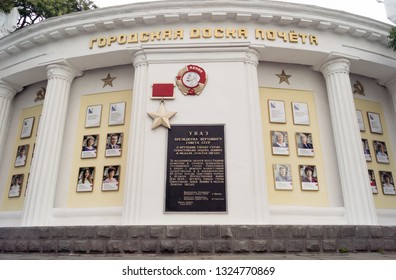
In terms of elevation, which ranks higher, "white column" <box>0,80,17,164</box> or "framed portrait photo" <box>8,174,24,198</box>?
"white column" <box>0,80,17,164</box>

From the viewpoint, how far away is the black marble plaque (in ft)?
25.7

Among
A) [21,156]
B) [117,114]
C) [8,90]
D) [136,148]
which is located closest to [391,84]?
[136,148]

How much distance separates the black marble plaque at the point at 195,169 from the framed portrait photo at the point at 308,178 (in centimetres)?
266

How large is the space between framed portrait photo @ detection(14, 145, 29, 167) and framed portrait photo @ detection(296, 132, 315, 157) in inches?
371

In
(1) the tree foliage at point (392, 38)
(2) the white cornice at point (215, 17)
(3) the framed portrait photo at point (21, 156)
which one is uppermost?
(2) the white cornice at point (215, 17)

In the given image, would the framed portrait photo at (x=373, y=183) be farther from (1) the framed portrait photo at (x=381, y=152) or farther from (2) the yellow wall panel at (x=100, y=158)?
(2) the yellow wall panel at (x=100, y=158)

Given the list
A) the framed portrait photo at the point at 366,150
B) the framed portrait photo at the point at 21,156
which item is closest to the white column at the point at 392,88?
the framed portrait photo at the point at 366,150

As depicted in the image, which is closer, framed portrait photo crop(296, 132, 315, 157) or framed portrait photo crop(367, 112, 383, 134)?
framed portrait photo crop(296, 132, 315, 157)

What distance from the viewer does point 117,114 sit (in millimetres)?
9836

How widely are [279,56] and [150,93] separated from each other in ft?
14.7

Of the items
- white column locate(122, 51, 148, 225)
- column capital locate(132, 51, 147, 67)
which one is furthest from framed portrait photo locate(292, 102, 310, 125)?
column capital locate(132, 51, 147, 67)

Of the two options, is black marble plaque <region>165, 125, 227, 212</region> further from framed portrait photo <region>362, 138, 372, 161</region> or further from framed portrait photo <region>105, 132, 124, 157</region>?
framed portrait photo <region>362, 138, 372, 161</region>

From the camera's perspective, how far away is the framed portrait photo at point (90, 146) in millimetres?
9531

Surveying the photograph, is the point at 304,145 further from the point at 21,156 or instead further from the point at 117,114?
the point at 21,156
